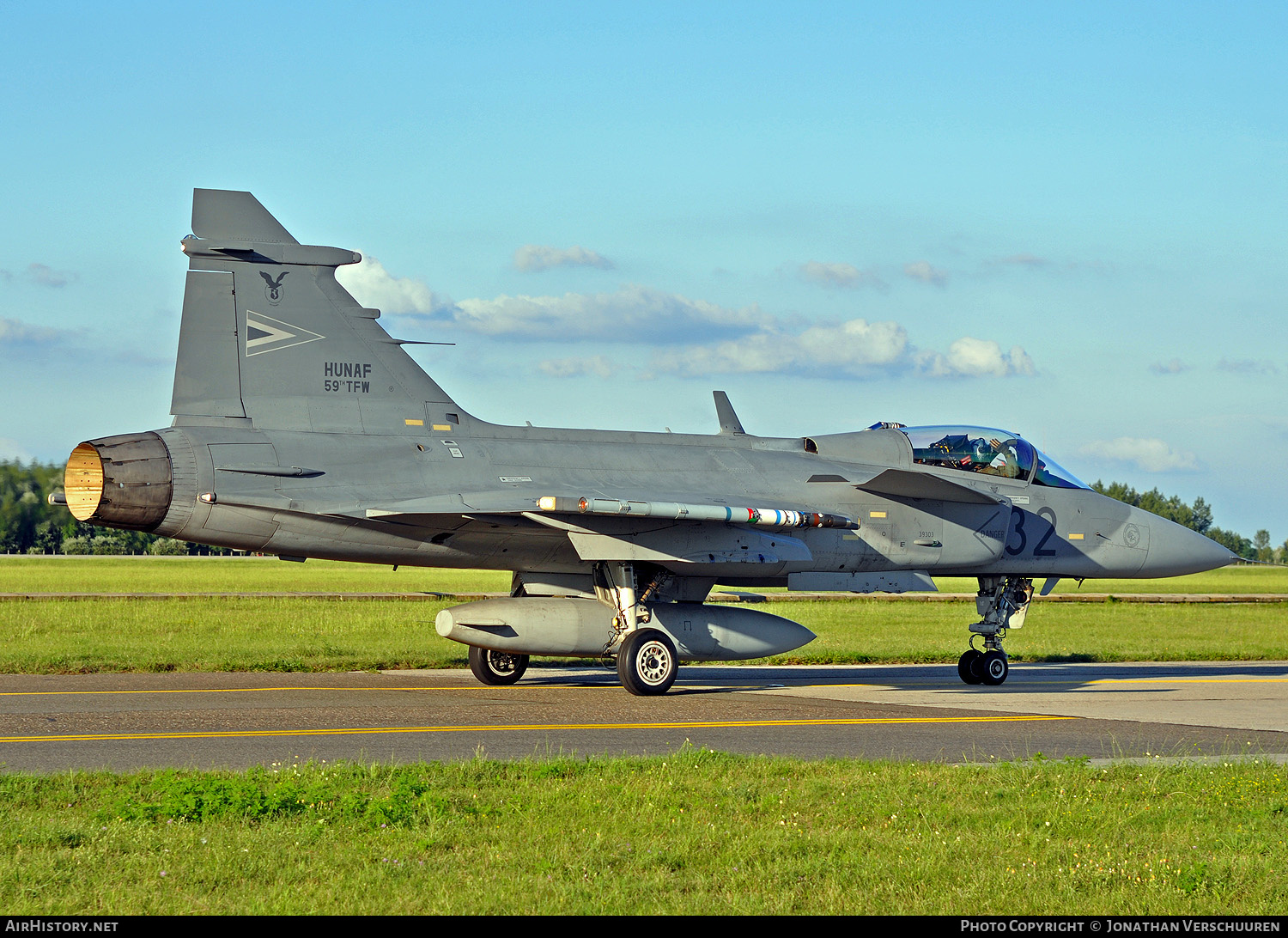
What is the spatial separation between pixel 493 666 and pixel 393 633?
9645 millimetres

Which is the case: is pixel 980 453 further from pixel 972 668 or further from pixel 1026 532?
pixel 972 668

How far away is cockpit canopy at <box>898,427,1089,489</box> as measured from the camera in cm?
1939

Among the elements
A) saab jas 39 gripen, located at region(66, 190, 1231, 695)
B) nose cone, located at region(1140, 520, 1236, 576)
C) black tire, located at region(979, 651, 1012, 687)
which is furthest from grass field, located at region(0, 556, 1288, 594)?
nose cone, located at region(1140, 520, 1236, 576)

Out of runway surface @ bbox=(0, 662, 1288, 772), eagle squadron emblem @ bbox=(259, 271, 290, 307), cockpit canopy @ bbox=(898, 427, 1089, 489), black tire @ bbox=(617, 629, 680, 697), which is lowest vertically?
runway surface @ bbox=(0, 662, 1288, 772)

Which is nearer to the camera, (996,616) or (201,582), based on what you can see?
(996,616)

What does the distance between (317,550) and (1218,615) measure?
32.3 m

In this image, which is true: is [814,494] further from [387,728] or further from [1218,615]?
[1218,615]

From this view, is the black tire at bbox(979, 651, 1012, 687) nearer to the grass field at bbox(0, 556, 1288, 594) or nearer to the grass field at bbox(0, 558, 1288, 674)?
the grass field at bbox(0, 558, 1288, 674)

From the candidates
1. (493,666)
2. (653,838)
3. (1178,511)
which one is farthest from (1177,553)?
(1178,511)

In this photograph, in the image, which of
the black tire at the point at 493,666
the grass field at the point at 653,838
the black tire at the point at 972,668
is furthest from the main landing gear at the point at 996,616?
the grass field at the point at 653,838

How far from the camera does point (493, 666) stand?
57.1 ft

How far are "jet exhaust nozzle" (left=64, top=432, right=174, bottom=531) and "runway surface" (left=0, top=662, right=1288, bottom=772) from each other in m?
2.08

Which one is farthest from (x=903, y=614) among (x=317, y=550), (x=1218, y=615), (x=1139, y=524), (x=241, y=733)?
(x=241, y=733)

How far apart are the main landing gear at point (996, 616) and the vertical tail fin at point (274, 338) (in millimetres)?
9154
